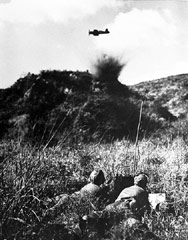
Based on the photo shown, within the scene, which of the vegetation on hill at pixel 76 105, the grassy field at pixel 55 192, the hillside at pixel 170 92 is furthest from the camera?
the hillside at pixel 170 92

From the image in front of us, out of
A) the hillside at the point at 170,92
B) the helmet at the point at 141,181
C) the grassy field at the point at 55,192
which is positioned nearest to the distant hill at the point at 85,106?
the hillside at the point at 170,92

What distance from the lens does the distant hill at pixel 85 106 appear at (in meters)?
10.4

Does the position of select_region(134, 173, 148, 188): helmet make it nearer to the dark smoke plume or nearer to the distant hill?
the distant hill

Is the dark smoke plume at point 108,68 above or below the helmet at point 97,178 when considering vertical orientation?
above

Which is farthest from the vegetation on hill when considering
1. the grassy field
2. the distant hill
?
the grassy field

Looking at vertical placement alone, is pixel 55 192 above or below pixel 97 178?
below

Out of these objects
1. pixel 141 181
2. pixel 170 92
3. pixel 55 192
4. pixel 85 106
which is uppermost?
pixel 170 92

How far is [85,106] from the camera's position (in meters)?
11.6

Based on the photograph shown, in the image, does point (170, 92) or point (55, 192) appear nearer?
point (55, 192)

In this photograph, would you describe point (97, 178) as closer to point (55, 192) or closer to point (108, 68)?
point (55, 192)

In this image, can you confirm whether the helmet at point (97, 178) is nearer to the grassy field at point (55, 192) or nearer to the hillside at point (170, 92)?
the grassy field at point (55, 192)

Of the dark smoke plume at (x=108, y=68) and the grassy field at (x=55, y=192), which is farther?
the dark smoke plume at (x=108, y=68)

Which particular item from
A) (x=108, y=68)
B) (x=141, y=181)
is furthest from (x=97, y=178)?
(x=108, y=68)

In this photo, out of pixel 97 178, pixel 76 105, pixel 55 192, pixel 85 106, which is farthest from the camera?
pixel 76 105
